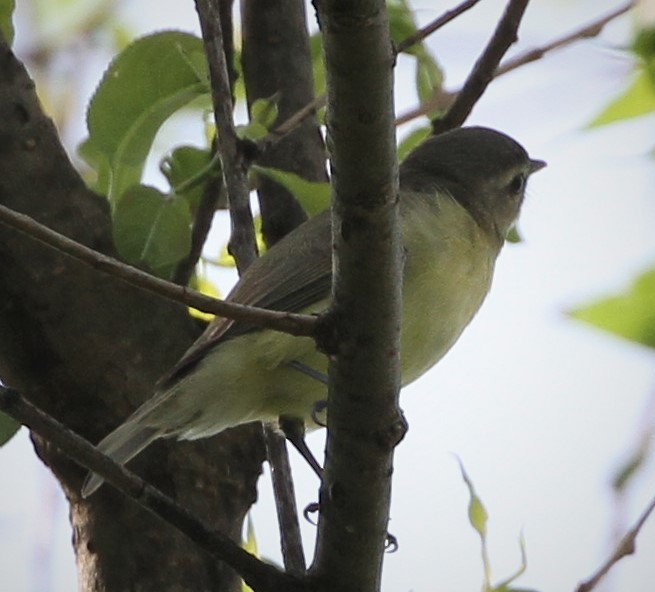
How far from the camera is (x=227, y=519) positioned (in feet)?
10.4

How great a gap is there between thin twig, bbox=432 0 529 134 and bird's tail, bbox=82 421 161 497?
1.21 m

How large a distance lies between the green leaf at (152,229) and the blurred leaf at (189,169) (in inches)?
3.1

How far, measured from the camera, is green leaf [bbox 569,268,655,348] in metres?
1.76

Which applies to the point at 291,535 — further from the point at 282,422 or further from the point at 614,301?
the point at 614,301

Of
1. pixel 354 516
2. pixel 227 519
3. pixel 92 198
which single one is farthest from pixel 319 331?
pixel 92 198

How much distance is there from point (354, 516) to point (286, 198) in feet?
5.98

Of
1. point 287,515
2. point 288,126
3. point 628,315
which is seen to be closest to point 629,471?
point 628,315

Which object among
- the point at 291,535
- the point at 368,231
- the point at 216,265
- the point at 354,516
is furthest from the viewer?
the point at 216,265

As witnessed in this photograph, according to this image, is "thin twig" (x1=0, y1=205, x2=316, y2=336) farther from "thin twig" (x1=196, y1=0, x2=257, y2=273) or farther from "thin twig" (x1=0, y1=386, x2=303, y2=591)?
"thin twig" (x1=196, y1=0, x2=257, y2=273)

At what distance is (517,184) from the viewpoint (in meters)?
4.45

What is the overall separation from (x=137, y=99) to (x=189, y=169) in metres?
0.26

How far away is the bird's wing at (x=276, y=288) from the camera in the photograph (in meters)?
3.10

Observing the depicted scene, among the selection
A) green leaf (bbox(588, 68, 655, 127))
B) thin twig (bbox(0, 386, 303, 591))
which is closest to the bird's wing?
→ thin twig (bbox(0, 386, 303, 591))

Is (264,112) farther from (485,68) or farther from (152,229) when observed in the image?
(485,68)
